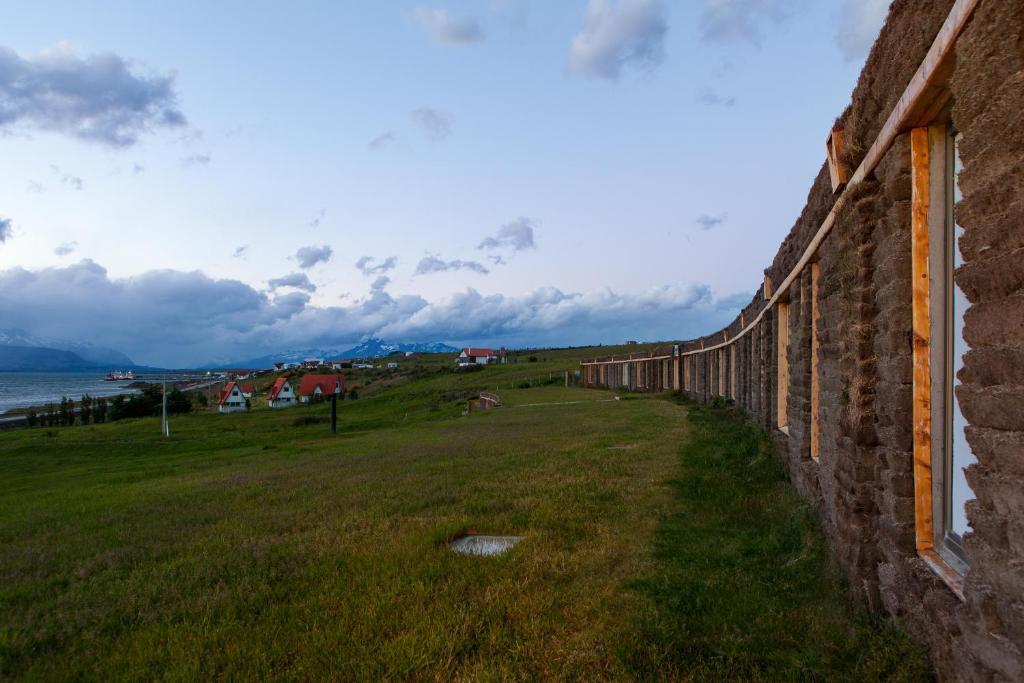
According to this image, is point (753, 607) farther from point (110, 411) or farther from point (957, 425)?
point (110, 411)

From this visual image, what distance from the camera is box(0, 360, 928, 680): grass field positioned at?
4.20 m

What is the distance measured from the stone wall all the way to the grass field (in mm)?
487

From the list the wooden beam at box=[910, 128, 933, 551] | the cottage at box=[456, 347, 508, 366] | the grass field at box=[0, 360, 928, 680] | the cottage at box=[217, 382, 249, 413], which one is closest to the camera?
the wooden beam at box=[910, 128, 933, 551]

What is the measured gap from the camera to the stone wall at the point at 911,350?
261 centimetres

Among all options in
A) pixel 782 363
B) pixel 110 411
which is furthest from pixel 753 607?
pixel 110 411

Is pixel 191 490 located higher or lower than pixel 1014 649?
lower

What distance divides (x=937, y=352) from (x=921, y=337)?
157 millimetres

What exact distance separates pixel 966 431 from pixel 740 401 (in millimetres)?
14664

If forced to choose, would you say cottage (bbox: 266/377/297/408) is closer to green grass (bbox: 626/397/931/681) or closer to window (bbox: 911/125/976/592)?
green grass (bbox: 626/397/931/681)

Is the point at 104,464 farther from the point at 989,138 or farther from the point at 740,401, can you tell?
the point at 989,138

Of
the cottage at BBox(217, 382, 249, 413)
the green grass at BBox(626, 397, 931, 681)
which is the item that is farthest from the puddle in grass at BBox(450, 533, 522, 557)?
the cottage at BBox(217, 382, 249, 413)

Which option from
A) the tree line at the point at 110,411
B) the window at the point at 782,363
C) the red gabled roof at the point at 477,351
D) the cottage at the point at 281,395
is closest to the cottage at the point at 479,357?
Result: the red gabled roof at the point at 477,351

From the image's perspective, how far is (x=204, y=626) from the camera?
15.8 feet

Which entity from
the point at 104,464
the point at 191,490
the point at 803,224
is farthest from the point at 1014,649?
the point at 104,464
